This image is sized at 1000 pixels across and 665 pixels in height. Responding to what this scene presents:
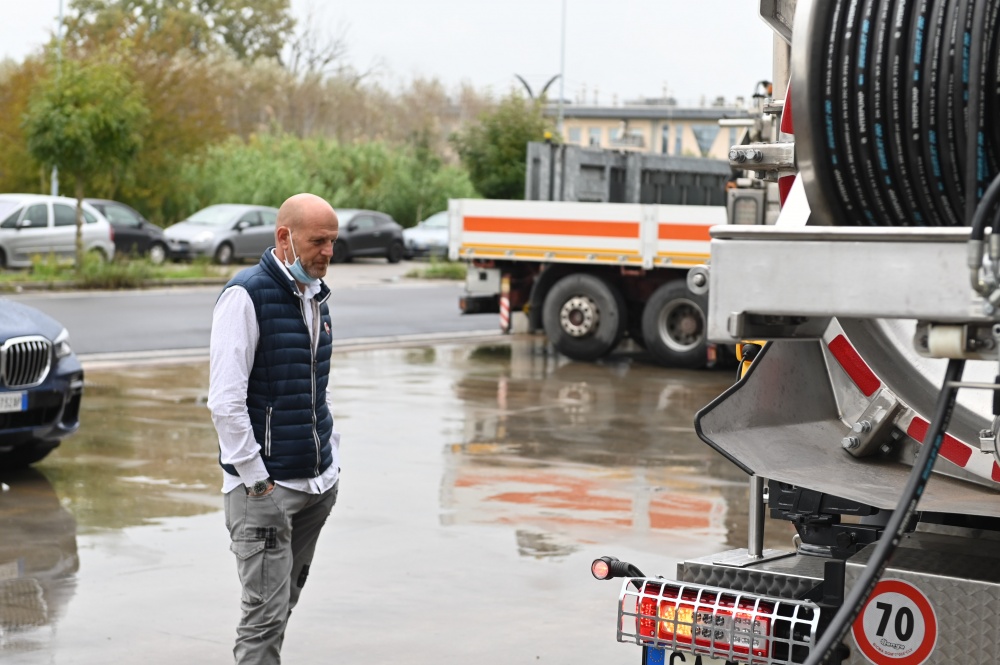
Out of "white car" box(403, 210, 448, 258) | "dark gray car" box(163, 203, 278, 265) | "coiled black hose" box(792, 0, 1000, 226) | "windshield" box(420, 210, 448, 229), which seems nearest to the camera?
"coiled black hose" box(792, 0, 1000, 226)

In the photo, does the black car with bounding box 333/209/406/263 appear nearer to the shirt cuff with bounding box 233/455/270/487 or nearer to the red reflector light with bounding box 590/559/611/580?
the shirt cuff with bounding box 233/455/270/487

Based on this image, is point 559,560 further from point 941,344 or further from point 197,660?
point 941,344

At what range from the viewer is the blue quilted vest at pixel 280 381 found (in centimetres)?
506

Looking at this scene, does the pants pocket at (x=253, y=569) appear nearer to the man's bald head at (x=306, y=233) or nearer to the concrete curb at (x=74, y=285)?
the man's bald head at (x=306, y=233)

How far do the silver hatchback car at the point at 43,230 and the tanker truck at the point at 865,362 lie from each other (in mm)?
25550

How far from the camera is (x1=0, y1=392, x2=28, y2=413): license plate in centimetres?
937

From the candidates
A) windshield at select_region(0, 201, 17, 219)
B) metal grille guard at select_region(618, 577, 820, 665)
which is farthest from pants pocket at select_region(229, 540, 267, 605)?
windshield at select_region(0, 201, 17, 219)

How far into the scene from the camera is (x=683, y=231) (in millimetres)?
17625

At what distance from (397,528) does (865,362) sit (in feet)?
16.6

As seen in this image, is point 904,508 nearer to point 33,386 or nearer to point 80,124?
point 33,386

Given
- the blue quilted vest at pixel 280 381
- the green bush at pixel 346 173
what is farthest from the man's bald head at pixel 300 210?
the green bush at pixel 346 173

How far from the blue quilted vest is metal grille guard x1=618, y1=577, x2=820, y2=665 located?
1440 millimetres

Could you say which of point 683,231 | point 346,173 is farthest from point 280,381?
point 346,173

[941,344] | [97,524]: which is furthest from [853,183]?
[97,524]
